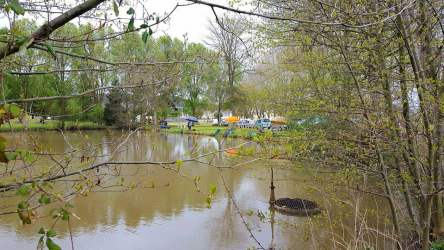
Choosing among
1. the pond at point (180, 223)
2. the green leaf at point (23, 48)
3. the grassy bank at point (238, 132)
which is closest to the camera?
the green leaf at point (23, 48)

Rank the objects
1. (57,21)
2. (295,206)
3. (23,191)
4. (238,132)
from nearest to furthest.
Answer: (23,191), (57,21), (295,206), (238,132)

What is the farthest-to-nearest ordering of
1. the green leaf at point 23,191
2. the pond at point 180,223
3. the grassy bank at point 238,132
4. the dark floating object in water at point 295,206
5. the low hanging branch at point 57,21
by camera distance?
the dark floating object in water at point 295,206, the pond at point 180,223, the grassy bank at point 238,132, the low hanging branch at point 57,21, the green leaf at point 23,191

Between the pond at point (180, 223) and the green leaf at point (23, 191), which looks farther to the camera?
the pond at point (180, 223)

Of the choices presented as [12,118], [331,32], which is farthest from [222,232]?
[12,118]

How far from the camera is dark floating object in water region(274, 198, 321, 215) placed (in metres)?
6.15

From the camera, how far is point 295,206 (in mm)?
6523

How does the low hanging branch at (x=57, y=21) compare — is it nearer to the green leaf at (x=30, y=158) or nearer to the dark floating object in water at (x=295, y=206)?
the green leaf at (x=30, y=158)

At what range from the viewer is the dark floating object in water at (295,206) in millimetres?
6148

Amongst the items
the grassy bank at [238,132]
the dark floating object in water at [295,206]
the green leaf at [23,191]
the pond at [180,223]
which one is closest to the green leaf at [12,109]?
the green leaf at [23,191]

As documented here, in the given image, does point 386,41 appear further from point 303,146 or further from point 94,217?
point 94,217

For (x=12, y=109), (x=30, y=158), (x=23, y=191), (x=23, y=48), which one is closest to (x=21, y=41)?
(x=23, y=48)

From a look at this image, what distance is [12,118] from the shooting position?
127cm

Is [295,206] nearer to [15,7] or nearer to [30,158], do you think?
[30,158]

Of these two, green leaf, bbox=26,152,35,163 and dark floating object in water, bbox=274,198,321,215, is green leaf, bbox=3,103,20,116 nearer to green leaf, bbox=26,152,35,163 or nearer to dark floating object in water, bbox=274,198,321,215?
green leaf, bbox=26,152,35,163
